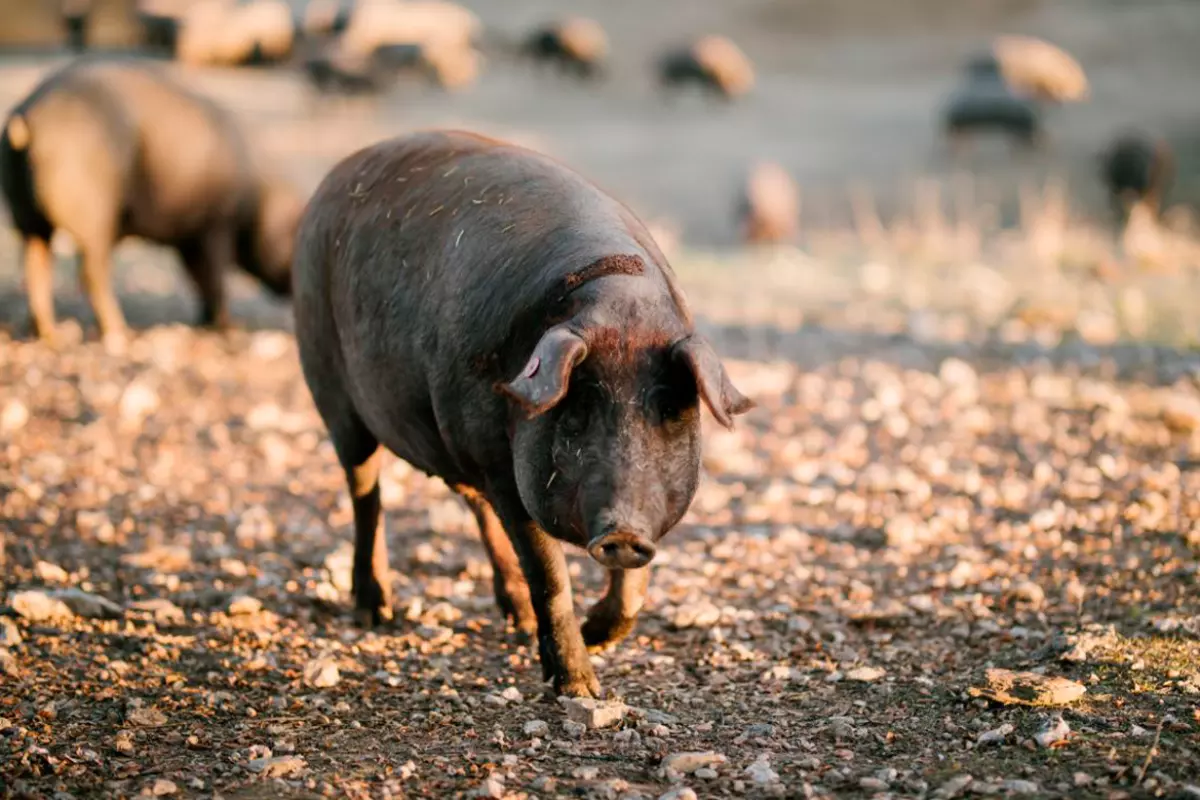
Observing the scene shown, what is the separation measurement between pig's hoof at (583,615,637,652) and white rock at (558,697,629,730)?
36 centimetres

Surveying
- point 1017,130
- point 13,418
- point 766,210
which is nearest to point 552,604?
point 13,418

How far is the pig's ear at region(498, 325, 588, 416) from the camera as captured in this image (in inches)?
143

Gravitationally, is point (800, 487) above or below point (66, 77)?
below

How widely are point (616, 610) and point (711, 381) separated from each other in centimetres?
107

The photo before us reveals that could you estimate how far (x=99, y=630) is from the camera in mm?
4797

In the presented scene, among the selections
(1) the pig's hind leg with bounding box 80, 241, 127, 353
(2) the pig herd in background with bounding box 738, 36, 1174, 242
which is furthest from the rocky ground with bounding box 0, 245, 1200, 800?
(2) the pig herd in background with bounding box 738, 36, 1174, 242

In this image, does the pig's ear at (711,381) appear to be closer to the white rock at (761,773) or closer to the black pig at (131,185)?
the white rock at (761,773)

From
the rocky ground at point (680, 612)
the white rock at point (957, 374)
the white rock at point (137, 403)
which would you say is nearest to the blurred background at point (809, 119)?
the white rock at point (957, 374)

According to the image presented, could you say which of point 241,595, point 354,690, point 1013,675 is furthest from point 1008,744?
point 241,595

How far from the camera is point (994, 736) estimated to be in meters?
3.92

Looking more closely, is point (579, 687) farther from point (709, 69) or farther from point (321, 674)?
point (709, 69)

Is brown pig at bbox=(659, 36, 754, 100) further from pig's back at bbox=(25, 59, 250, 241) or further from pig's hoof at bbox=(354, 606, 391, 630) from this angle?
pig's hoof at bbox=(354, 606, 391, 630)

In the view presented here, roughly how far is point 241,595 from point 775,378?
4.61 meters

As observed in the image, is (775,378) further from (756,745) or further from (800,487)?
(756,745)
